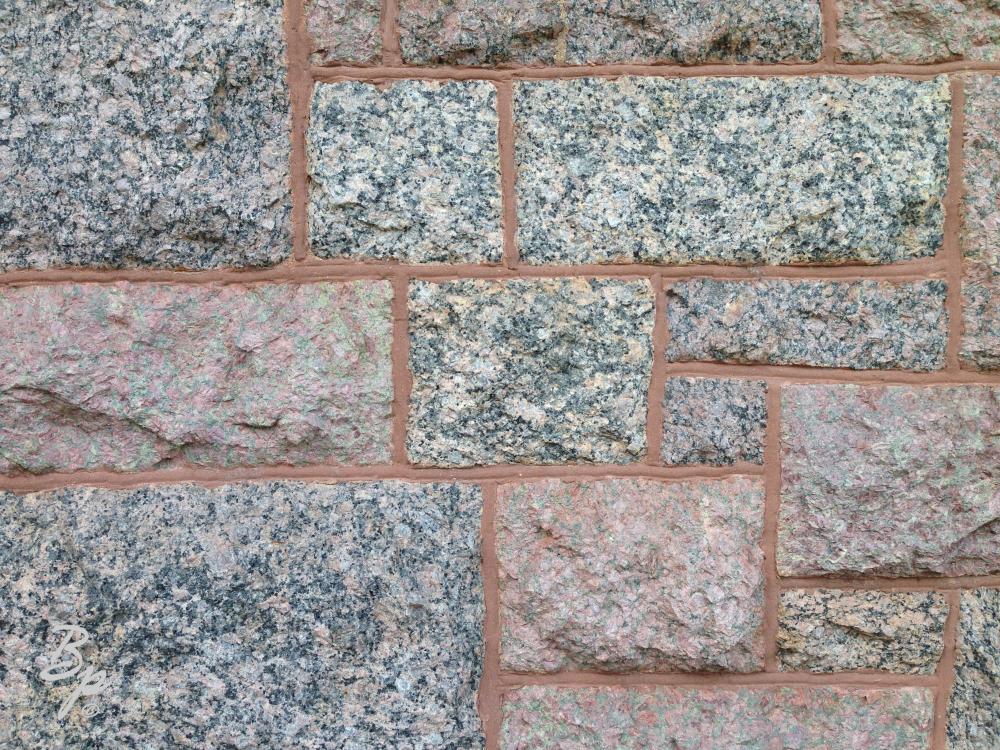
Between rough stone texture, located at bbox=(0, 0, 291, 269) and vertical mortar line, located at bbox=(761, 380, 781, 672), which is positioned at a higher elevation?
rough stone texture, located at bbox=(0, 0, 291, 269)

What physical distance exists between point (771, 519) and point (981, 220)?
25.7 inches

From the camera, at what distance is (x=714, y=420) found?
162cm

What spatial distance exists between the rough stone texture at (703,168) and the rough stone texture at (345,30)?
10.9 inches

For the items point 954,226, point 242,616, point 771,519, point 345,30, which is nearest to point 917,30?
point 954,226

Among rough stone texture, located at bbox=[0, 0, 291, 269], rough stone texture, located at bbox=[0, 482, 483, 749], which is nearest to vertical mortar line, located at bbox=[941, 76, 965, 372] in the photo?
rough stone texture, located at bbox=[0, 482, 483, 749]

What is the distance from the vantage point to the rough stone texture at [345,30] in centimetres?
160

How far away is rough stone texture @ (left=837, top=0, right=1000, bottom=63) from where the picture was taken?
162cm

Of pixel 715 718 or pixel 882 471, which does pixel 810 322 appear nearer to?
pixel 882 471

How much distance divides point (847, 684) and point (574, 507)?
593mm

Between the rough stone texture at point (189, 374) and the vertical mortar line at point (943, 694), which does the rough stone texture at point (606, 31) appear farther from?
the vertical mortar line at point (943, 694)

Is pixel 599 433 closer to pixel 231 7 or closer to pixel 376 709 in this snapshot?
pixel 376 709

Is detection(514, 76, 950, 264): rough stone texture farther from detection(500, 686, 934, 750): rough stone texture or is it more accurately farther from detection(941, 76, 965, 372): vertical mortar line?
detection(500, 686, 934, 750): rough stone texture

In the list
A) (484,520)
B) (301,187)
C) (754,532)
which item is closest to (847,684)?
(754,532)

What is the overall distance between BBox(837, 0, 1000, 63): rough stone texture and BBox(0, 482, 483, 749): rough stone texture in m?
1.13
